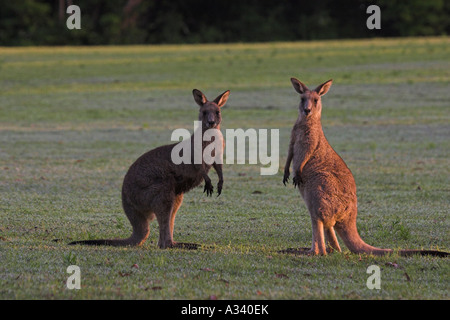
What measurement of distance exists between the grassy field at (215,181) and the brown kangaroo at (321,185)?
0.21 m

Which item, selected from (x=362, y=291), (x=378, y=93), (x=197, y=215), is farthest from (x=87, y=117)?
(x=362, y=291)

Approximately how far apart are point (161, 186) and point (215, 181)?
15.1 feet

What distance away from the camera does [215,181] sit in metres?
11.5

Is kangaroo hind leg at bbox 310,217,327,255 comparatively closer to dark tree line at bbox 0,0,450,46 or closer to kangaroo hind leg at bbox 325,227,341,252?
kangaroo hind leg at bbox 325,227,341,252

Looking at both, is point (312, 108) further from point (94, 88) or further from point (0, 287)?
point (94, 88)

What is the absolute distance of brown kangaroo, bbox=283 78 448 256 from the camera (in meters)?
6.69

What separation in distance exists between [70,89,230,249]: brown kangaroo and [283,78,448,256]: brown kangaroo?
0.71 m

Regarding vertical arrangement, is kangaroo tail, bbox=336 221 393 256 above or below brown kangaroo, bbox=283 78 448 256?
below

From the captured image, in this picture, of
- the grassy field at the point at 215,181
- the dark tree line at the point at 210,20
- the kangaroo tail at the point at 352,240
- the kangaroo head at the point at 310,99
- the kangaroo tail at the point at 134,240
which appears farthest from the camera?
the dark tree line at the point at 210,20

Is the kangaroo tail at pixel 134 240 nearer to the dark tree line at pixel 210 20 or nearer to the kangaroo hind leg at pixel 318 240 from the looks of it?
the kangaroo hind leg at pixel 318 240

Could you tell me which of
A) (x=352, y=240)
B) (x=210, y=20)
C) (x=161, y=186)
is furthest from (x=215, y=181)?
(x=210, y=20)

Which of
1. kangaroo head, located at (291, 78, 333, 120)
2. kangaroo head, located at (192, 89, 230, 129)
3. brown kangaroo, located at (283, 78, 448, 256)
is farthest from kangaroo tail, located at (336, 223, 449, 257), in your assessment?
kangaroo head, located at (192, 89, 230, 129)

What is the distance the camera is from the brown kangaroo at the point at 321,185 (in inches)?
263

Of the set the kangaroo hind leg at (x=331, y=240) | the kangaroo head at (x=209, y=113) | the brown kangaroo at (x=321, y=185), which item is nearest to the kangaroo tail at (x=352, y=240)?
the brown kangaroo at (x=321, y=185)
